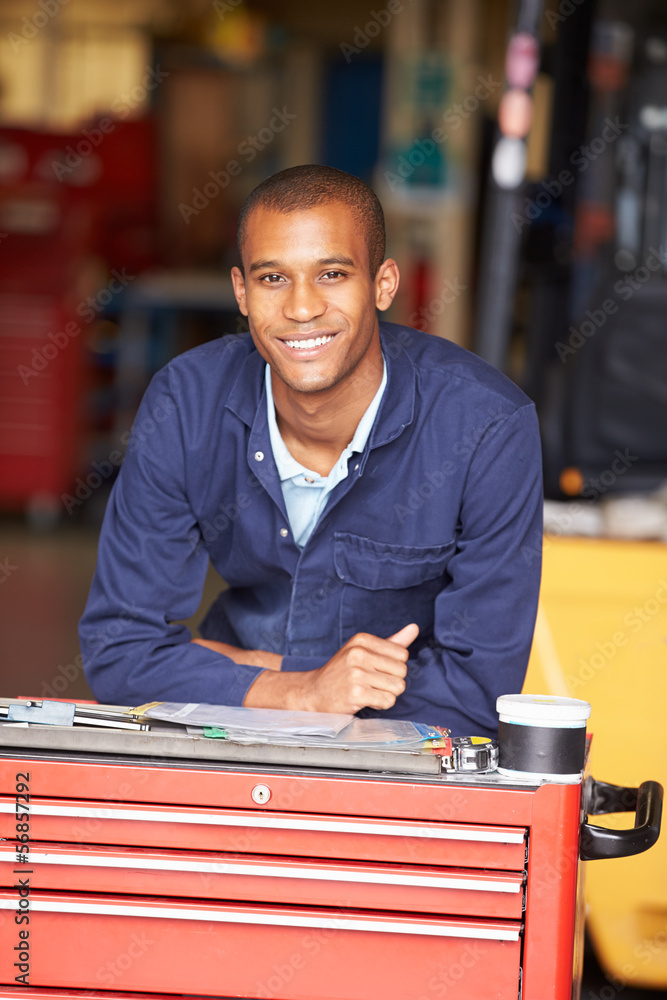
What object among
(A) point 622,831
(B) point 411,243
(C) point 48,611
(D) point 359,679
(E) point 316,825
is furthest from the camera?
(B) point 411,243

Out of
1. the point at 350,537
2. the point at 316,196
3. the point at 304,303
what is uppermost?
the point at 316,196

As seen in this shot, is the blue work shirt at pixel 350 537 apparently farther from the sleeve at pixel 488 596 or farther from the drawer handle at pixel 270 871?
the drawer handle at pixel 270 871

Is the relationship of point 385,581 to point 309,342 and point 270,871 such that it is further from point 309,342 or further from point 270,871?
point 270,871

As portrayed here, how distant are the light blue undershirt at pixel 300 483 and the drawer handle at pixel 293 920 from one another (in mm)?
644

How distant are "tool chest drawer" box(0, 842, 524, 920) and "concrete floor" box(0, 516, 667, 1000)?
121 centimetres

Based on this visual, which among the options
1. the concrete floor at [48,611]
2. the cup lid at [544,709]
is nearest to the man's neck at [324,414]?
the cup lid at [544,709]

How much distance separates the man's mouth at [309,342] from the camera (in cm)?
154

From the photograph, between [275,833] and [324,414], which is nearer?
[275,833]

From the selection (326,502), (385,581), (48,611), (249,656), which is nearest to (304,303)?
(326,502)

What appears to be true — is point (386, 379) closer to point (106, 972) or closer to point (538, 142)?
point (106, 972)

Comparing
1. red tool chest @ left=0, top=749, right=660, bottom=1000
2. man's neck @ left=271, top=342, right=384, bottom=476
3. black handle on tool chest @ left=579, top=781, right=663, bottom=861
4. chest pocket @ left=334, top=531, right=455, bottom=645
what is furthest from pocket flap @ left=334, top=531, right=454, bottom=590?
red tool chest @ left=0, top=749, right=660, bottom=1000

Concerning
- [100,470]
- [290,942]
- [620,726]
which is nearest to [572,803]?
[290,942]

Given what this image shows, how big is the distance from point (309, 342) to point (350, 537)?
28 cm

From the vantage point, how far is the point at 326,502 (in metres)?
1.65
